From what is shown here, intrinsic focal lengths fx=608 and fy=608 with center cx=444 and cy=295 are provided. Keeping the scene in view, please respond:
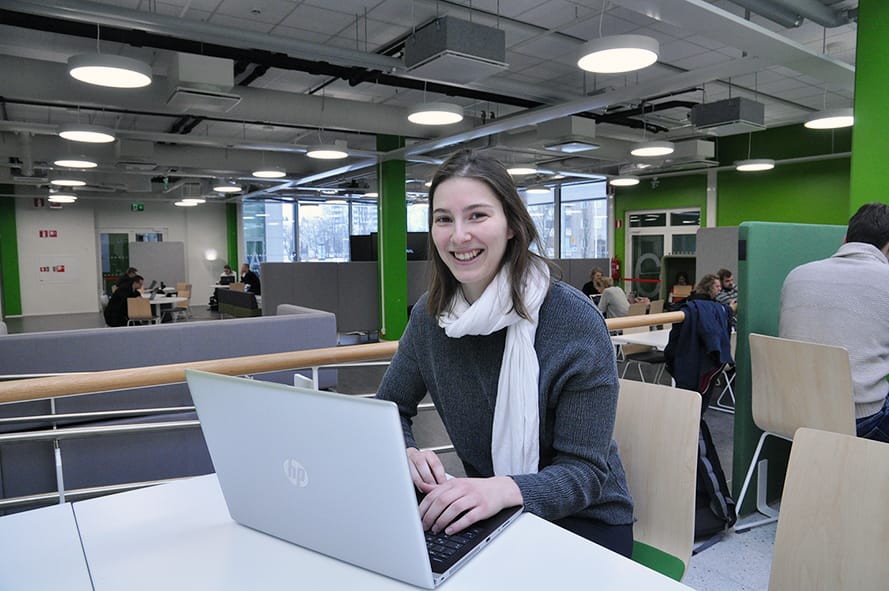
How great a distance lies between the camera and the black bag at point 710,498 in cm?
274

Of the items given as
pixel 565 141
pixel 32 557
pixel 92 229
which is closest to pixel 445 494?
pixel 32 557

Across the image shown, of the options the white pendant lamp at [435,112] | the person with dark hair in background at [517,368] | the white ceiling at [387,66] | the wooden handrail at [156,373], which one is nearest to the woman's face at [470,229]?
the person with dark hair in background at [517,368]

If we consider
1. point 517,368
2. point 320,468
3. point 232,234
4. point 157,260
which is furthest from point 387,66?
point 232,234

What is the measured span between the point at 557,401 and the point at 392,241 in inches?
364

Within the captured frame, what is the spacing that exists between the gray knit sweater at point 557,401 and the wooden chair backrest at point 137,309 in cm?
969

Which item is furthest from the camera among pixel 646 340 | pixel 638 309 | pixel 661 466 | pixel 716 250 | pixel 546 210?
pixel 546 210

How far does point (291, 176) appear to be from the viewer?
13.4m

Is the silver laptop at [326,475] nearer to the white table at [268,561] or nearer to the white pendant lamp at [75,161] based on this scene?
the white table at [268,561]

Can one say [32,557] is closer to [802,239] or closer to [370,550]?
[370,550]

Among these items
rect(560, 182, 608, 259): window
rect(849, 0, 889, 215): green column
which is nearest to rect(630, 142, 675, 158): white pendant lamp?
rect(849, 0, 889, 215): green column

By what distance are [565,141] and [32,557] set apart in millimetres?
7840

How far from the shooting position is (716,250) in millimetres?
8016

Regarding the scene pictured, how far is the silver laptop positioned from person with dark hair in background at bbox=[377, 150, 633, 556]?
0.25m

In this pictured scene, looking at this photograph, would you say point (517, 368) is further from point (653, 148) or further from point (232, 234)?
point (232, 234)
